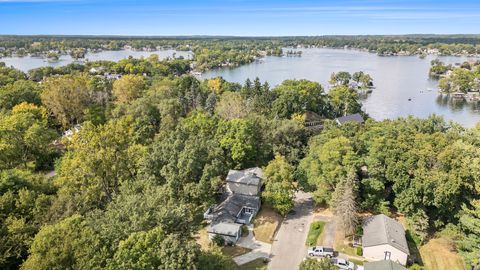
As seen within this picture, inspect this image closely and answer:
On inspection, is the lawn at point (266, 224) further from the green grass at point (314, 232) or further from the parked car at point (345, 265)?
the parked car at point (345, 265)

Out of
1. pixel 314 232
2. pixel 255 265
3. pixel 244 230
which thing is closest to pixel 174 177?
pixel 244 230

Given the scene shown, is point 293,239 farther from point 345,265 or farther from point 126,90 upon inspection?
point 126,90

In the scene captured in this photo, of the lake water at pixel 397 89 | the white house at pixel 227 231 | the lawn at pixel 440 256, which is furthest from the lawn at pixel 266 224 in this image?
the lake water at pixel 397 89

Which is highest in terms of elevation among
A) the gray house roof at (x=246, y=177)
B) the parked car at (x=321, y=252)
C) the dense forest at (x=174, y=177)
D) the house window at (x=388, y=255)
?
the dense forest at (x=174, y=177)

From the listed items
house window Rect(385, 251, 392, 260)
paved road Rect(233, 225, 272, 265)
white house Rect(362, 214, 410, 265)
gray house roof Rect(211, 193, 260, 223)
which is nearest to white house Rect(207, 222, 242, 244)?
paved road Rect(233, 225, 272, 265)

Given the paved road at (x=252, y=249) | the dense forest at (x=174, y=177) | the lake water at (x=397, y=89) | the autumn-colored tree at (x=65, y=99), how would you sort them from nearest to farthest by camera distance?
the dense forest at (x=174, y=177) < the paved road at (x=252, y=249) < the autumn-colored tree at (x=65, y=99) < the lake water at (x=397, y=89)

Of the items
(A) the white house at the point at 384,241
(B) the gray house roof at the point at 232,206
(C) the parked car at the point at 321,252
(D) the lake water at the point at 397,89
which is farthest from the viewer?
(D) the lake water at the point at 397,89

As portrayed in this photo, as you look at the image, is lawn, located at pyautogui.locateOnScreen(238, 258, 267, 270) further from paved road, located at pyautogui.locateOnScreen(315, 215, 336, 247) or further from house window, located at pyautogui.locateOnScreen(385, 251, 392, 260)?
house window, located at pyautogui.locateOnScreen(385, 251, 392, 260)
